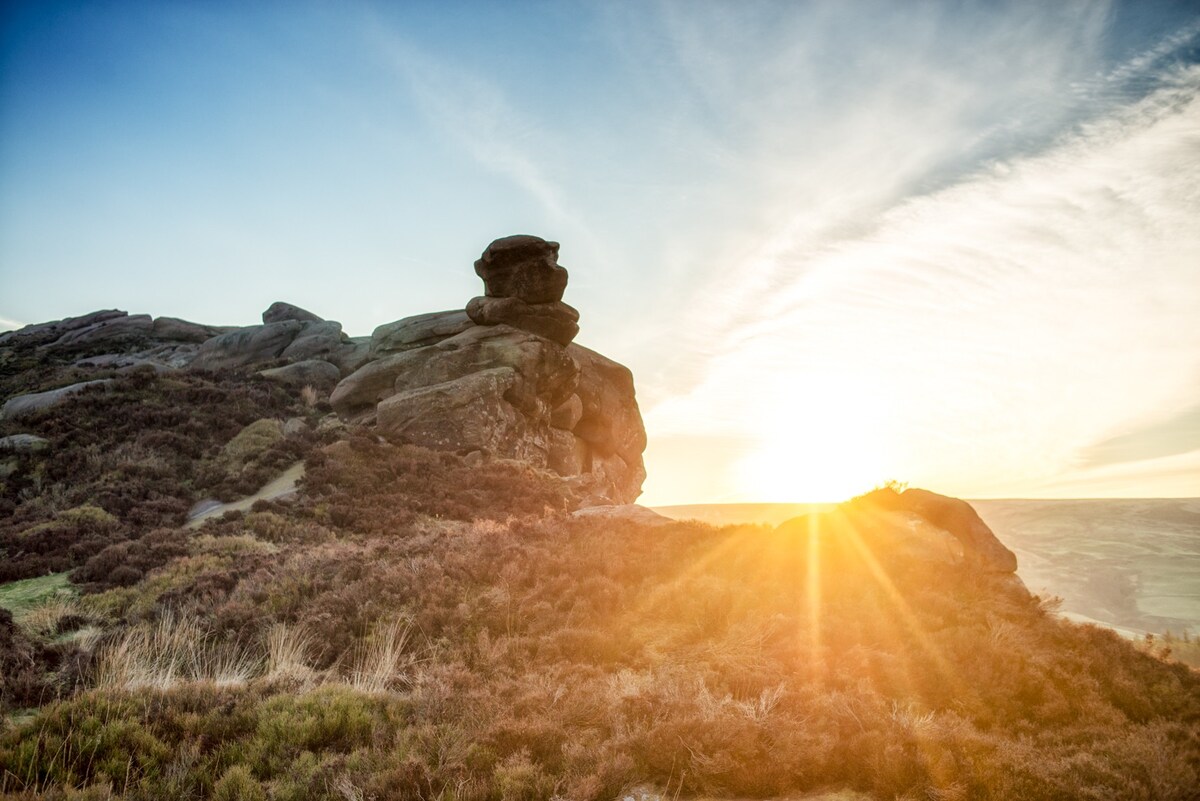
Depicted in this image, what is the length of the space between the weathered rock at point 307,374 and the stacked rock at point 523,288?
11403 mm

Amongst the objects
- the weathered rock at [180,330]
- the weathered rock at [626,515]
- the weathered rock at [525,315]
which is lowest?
the weathered rock at [626,515]

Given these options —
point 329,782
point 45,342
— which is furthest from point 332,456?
point 45,342

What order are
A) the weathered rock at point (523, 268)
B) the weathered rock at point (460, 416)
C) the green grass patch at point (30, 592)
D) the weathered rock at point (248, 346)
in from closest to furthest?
the green grass patch at point (30, 592) < the weathered rock at point (460, 416) < the weathered rock at point (523, 268) < the weathered rock at point (248, 346)

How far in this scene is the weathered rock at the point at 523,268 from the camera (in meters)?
32.3

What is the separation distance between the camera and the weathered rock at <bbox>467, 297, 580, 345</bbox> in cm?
3183

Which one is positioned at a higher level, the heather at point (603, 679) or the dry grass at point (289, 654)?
the heather at point (603, 679)

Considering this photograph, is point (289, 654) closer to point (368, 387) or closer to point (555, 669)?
→ point (555, 669)

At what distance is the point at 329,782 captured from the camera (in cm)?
502

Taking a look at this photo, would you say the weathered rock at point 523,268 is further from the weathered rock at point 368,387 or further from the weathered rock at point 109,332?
the weathered rock at point 109,332

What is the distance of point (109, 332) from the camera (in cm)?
5181

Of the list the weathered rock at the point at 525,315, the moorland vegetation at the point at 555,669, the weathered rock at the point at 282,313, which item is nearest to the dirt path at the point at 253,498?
the moorland vegetation at the point at 555,669

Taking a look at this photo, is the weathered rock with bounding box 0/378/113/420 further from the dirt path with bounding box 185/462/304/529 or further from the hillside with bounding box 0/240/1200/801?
the dirt path with bounding box 185/462/304/529

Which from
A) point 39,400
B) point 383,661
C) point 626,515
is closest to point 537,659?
point 383,661

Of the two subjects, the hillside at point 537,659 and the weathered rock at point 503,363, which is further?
the weathered rock at point 503,363
